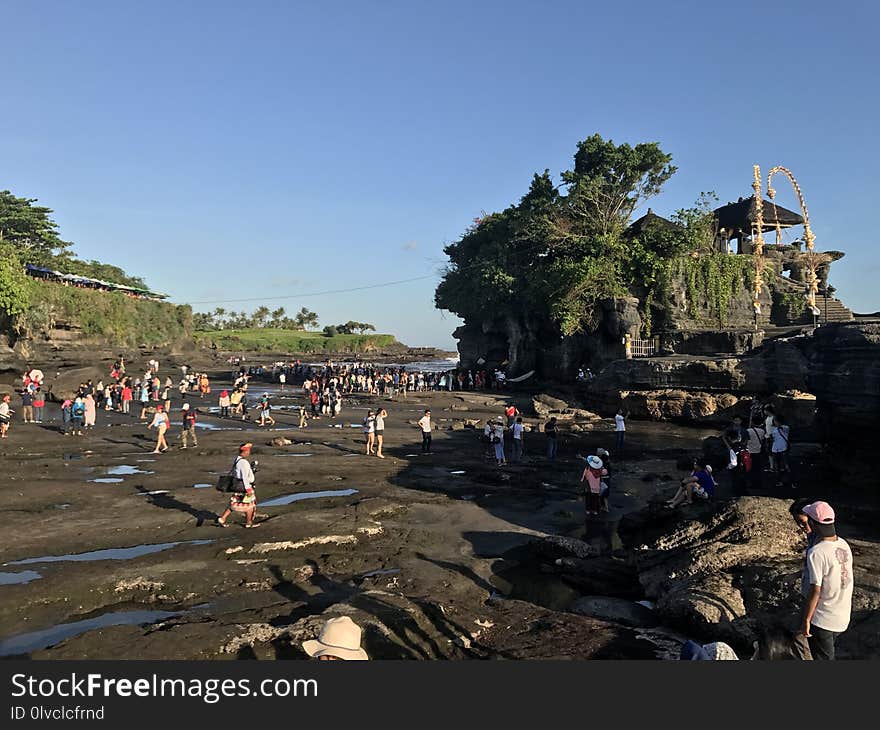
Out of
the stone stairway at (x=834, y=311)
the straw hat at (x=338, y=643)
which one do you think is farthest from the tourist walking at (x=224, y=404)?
the stone stairway at (x=834, y=311)

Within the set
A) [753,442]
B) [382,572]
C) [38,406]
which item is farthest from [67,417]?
[753,442]

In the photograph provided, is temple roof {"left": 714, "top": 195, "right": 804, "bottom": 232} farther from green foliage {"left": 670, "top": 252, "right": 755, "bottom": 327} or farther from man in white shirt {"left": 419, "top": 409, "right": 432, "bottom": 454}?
man in white shirt {"left": 419, "top": 409, "right": 432, "bottom": 454}

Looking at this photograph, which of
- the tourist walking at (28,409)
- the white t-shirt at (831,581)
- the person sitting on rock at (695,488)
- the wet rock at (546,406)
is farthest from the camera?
the wet rock at (546,406)

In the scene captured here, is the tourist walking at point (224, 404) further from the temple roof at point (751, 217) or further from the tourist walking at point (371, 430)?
the temple roof at point (751, 217)

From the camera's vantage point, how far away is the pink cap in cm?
509

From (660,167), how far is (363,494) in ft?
147

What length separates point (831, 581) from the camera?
5.09 metres

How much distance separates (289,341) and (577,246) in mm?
83169

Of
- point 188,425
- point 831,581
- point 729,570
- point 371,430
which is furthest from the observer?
point 188,425

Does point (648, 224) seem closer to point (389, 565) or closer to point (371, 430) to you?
point (371, 430)

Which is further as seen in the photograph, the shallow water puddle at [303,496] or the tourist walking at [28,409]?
the tourist walking at [28,409]

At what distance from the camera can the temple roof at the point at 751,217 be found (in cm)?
4628

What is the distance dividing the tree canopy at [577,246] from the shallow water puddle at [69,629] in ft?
121

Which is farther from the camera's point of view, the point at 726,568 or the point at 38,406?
the point at 38,406
